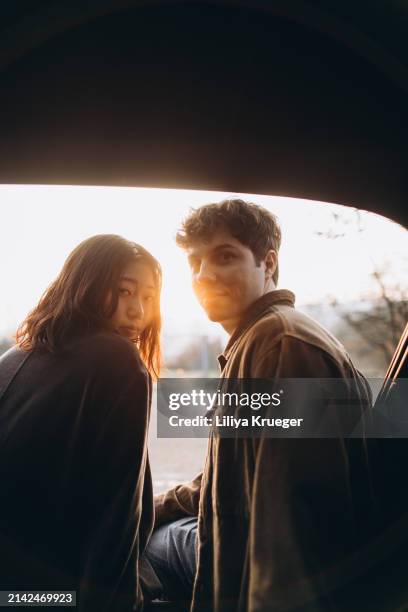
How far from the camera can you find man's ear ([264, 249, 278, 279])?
98 cm

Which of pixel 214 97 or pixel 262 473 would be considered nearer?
pixel 262 473

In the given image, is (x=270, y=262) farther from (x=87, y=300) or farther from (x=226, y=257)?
(x=87, y=300)

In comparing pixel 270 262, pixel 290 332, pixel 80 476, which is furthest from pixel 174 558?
A: pixel 270 262

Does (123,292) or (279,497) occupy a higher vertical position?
(123,292)

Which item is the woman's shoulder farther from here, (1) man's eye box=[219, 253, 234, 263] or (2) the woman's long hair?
(1) man's eye box=[219, 253, 234, 263]

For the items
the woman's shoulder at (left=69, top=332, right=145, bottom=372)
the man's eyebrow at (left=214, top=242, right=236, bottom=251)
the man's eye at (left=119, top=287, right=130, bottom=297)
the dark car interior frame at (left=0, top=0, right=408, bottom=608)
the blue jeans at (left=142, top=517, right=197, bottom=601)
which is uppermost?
the dark car interior frame at (left=0, top=0, right=408, bottom=608)

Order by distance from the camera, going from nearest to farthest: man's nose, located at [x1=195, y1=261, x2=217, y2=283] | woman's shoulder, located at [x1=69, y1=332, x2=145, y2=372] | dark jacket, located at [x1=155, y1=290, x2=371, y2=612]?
1. dark jacket, located at [x1=155, y1=290, x2=371, y2=612]
2. woman's shoulder, located at [x1=69, y1=332, x2=145, y2=372]
3. man's nose, located at [x1=195, y1=261, x2=217, y2=283]

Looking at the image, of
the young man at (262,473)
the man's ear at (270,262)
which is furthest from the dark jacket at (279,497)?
the man's ear at (270,262)

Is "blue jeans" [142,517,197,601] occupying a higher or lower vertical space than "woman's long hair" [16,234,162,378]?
lower

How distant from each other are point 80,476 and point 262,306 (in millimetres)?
517

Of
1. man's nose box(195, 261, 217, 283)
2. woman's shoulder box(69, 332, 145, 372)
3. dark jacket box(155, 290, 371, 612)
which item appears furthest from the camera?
man's nose box(195, 261, 217, 283)

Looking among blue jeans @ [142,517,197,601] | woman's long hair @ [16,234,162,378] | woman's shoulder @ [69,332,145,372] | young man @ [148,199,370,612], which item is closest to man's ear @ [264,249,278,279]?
young man @ [148,199,370,612]

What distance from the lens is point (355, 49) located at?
0.88m

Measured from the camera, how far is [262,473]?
70 cm
